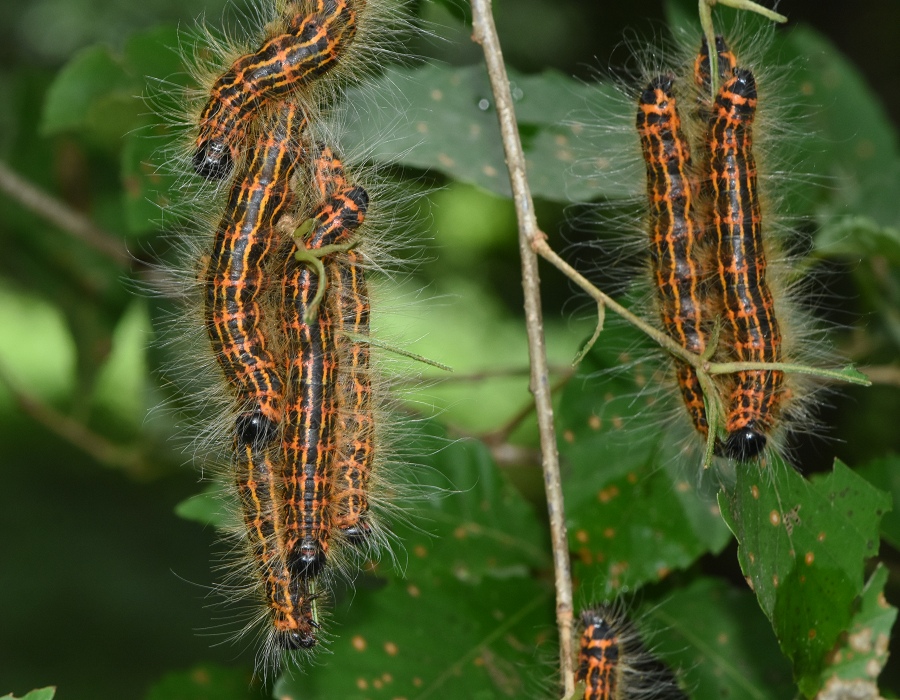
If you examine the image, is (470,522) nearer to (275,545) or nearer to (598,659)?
(598,659)

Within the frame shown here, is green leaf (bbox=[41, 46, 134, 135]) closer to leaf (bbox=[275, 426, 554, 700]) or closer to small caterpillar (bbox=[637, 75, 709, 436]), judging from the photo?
leaf (bbox=[275, 426, 554, 700])

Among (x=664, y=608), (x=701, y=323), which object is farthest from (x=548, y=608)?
(x=701, y=323)

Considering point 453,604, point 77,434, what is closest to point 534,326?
point 453,604

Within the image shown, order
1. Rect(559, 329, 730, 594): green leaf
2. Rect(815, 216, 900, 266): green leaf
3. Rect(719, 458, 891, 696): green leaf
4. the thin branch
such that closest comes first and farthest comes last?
Rect(719, 458, 891, 696): green leaf < Rect(559, 329, 730, 594): green leaf < Rect(815, 216, 900, 266): green leaf < the thin branch

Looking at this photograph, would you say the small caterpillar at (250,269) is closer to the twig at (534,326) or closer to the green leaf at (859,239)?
the twig at (534,326)

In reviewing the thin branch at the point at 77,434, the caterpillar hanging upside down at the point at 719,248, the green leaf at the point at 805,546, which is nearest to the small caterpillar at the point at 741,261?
the caterpillar hanging upside down at the point at 719,248

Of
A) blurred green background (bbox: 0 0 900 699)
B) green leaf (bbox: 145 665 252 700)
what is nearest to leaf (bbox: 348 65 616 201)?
blurred green background (bbox: 0 0 900 699)
